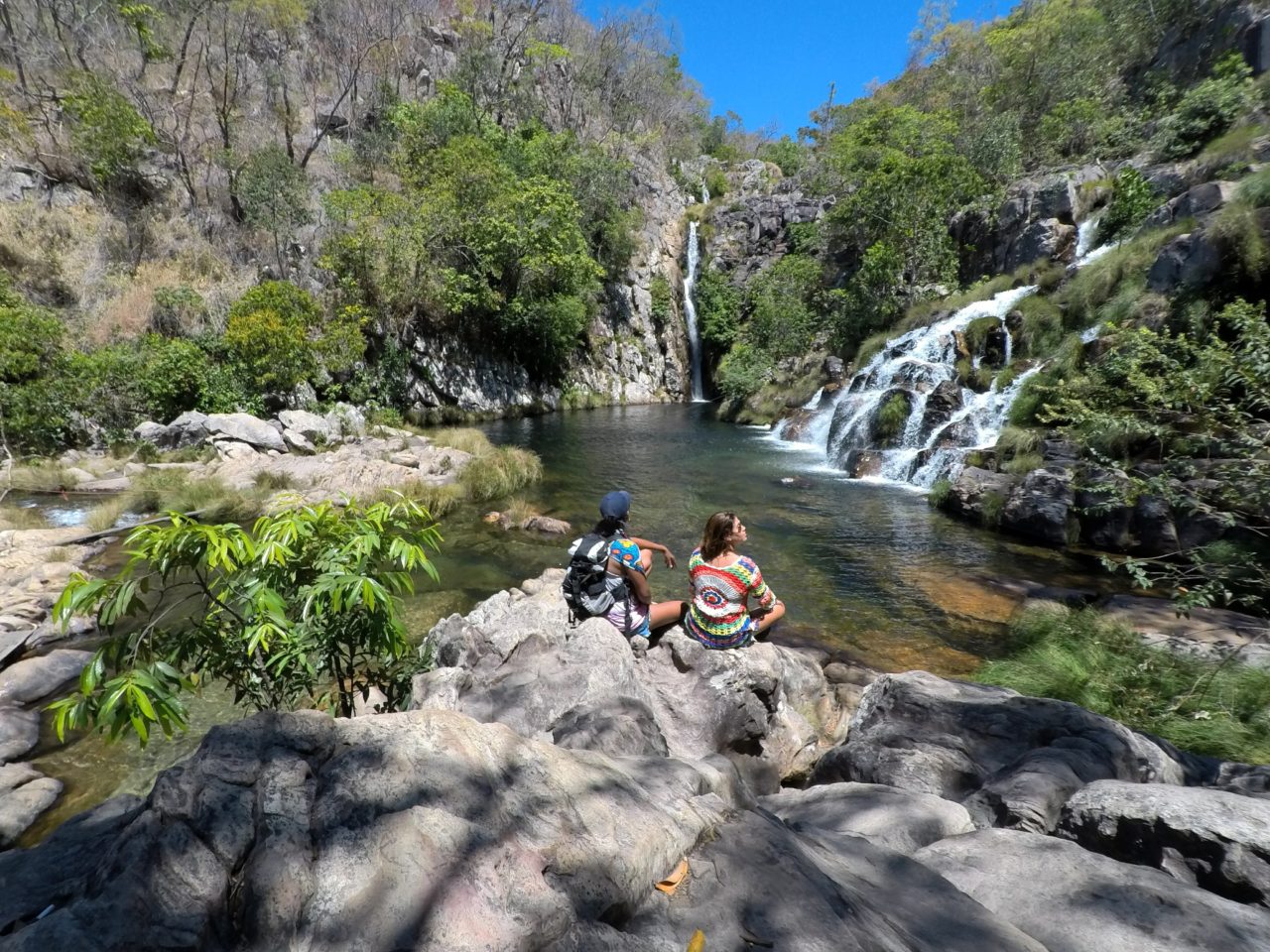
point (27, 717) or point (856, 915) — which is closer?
point (856, 915)

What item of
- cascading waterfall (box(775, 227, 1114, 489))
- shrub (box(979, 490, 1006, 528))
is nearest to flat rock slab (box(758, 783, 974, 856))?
shrub (box(979, 490, 1006, 528))

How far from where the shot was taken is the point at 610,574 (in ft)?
15.5

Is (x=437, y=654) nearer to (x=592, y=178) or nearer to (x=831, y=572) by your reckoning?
(x=831, y=572)

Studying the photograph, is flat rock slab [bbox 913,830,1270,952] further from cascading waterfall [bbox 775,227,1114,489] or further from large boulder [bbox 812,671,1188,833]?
cascading waterfall [bbox 775,227,1114,489]

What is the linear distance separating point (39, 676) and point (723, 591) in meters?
6.44

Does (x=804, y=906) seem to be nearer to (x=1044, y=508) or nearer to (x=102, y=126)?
(x=1044, y=508)

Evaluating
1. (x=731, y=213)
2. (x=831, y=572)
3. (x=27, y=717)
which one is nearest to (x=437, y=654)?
(x=27, y=717)

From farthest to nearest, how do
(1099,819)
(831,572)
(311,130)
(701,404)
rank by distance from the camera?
(701,404) → (311,130) → (831,572) → (1099,819)

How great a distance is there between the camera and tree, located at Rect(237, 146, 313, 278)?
2236 cm

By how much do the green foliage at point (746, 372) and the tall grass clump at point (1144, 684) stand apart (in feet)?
72.7

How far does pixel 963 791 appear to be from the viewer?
3.34 metres

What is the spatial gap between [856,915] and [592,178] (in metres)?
36.1

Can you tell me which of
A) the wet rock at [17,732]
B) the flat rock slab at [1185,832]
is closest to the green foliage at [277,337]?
the wet rock at [17,732]

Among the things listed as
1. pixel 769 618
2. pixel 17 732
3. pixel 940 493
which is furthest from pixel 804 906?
pixel 940 493
